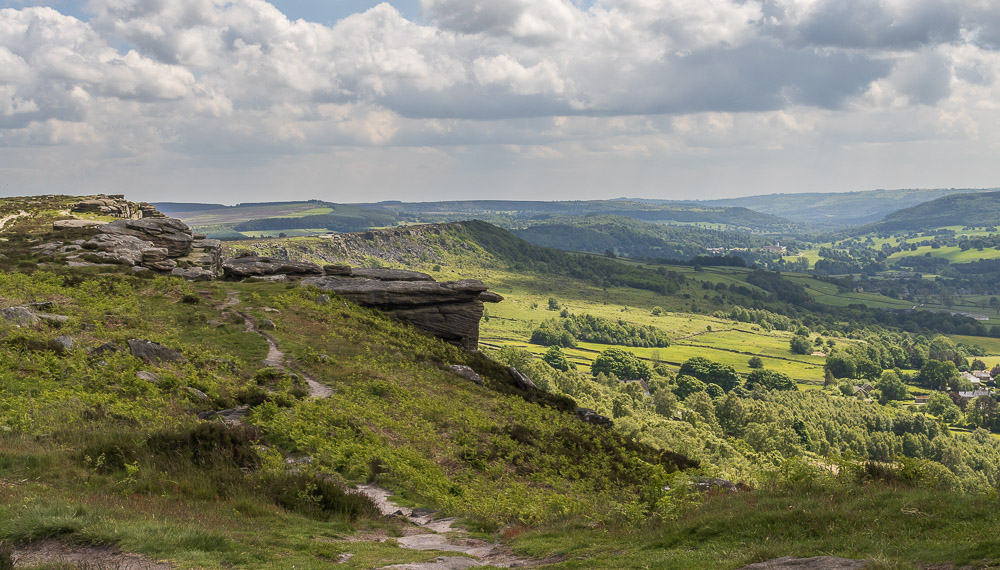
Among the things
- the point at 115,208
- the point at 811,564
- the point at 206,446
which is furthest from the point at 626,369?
the point at 811,564

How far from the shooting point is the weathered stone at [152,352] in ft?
107

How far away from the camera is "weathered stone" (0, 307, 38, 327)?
33844mm

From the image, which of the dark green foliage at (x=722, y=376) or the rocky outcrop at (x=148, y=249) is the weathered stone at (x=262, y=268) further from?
the dark green foliage at (x=722, y=376)

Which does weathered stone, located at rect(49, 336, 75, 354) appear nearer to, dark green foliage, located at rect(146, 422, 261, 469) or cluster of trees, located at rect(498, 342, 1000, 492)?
dark green foliage, located at rect(146, 422, 261, 469)

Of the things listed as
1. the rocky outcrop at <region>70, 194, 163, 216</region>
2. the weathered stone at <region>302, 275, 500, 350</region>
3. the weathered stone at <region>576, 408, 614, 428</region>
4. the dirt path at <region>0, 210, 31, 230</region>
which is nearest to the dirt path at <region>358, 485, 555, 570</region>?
the weathered stone at <region>576, 408, 614, 428</region>

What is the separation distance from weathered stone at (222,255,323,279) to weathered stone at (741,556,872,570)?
56.5 meters

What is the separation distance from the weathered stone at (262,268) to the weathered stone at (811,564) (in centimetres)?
5647

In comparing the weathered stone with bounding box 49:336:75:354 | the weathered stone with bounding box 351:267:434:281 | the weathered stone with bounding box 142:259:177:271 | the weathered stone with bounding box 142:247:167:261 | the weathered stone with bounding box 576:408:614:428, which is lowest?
the weathered stone with bounding box 576:408:614:428

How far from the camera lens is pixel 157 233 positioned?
69.7 metres

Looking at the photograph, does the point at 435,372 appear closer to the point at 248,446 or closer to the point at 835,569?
the point at 248,446

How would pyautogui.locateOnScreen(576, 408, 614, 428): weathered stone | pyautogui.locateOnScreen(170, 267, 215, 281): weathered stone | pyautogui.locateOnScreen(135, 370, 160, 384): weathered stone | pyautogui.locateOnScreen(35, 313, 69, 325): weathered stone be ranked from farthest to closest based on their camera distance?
1. pyautogui.locateOnScreen(170, 267, 215, 281): weathered stone
2. pyautogui.locateOnScreen(576, 408, 614, 428): weathered stone
3. pyautogui.locateOnScreen(35, 313, 69, 325): weathered stone
4. pyautogui.locateOnScreen(135, 370, 160, 384): weathered stone

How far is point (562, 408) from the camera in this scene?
45938 millimetres

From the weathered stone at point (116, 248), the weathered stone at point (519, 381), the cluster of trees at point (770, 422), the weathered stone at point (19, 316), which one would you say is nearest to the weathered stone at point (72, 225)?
the weathered stone at point (116, 248)

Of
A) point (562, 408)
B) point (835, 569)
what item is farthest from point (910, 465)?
point (562, 408)
